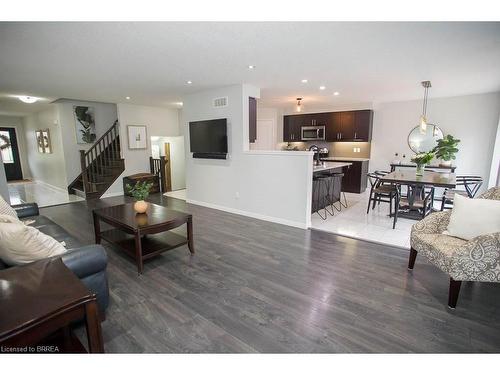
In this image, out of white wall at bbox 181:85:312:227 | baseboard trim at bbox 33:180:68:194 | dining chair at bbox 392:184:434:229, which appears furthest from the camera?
baseboard trim at bbox 33:180:68:194

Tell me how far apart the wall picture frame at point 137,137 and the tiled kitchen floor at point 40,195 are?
1.95 meters

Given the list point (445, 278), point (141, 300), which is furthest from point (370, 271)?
point (141, 300)

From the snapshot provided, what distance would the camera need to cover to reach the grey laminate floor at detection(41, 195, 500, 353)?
1.90 m

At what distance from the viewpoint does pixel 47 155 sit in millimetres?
8312

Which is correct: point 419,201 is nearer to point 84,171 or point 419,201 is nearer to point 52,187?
point 84,171

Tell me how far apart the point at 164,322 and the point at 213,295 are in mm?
519

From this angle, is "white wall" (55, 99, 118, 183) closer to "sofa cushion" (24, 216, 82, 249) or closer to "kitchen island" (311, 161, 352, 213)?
"sofa cushion" (24, 216, 82, 249)

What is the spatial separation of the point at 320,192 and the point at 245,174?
161cm

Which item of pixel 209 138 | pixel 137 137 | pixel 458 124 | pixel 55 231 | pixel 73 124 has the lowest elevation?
pixel 55 231

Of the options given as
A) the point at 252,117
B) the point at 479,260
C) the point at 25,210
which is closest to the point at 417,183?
the point at 479,260

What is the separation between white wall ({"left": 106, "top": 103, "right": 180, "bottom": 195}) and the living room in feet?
0.30

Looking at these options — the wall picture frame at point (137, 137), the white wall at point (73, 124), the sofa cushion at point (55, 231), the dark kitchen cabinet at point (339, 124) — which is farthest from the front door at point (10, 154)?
the dark kitchen cabinet at point (339, 124)

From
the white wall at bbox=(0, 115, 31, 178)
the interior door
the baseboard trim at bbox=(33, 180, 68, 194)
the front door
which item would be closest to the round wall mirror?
the interior door
